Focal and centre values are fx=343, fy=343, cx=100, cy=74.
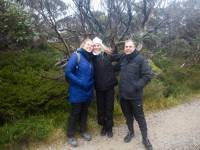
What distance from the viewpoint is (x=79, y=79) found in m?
6.02

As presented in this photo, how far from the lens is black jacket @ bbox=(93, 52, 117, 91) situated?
6203 millimetres

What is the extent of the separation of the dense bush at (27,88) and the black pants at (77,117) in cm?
82

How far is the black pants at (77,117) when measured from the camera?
6270 mm

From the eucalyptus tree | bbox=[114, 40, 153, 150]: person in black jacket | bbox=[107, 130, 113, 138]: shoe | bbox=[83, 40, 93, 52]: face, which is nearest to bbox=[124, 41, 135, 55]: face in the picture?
bbox=[114, 40, 153, 150]: person in black jacket

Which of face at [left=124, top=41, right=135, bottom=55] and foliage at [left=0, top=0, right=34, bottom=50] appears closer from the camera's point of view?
face at [left=124, top=41, right=135, bottom=55]

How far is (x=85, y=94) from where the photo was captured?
6160mm

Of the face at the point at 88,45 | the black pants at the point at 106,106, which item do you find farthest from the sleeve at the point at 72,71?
the black pants at the point at 106,106

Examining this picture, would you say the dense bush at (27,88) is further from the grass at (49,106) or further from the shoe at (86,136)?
the shoe at (86,136)

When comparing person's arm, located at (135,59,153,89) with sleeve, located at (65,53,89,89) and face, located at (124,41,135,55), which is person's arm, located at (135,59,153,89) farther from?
sleeve, located at (65,53,89,89)

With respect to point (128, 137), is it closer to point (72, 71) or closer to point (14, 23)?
point (72, 71)

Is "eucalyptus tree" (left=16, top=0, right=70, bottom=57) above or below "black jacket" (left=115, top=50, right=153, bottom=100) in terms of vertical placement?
above

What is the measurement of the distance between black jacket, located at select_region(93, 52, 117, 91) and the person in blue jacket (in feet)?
0.36

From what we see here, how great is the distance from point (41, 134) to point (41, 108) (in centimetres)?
75

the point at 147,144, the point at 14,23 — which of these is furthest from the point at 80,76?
the point at 14,23
